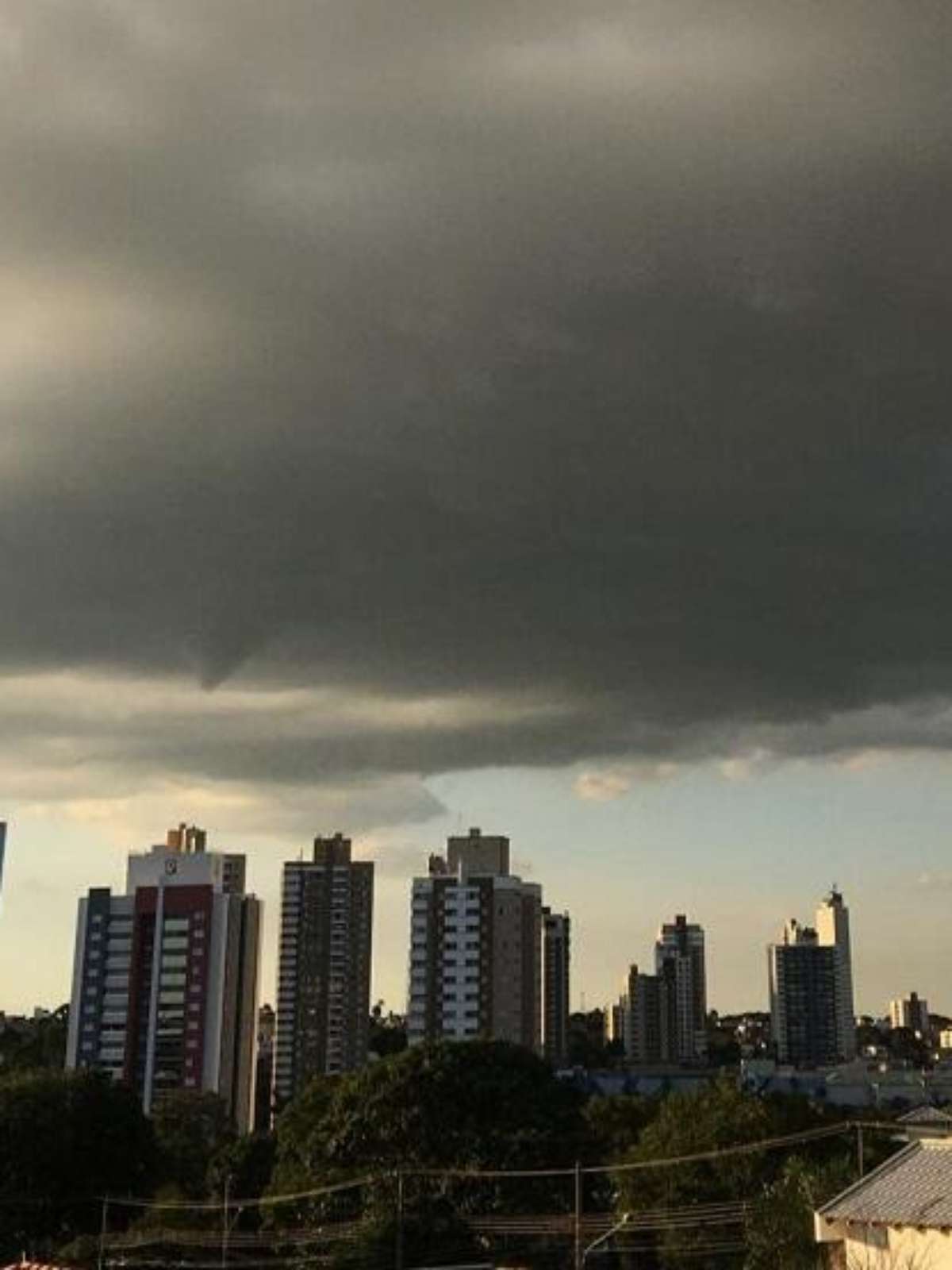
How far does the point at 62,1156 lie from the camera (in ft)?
258

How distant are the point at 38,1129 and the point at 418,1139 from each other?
68.9 feet

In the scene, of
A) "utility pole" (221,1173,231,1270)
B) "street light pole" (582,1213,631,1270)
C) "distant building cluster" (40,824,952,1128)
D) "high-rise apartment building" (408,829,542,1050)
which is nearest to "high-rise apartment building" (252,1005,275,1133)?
"distant building cluster" (40,824,952,1128)

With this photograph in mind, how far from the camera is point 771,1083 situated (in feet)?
484

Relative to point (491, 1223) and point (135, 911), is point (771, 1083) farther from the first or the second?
point (491, 1223)

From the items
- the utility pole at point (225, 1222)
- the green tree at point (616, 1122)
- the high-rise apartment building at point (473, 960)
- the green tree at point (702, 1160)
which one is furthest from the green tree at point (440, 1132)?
the high-rise apartment building at point (473, 960)

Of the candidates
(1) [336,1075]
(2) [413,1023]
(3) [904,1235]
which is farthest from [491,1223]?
(2) [413,1023]

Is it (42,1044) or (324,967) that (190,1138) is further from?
(324,967)

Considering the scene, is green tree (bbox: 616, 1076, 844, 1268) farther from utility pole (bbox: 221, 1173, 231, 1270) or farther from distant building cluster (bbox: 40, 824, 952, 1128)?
distant building cluster (bbox: 40, 824, 952, 1128)

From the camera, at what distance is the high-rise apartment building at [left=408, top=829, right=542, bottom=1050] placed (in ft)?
577

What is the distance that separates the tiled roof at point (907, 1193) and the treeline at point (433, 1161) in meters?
2.93

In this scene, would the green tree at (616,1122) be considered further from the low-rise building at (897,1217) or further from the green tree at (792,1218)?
the low-rise building at (897,1217)

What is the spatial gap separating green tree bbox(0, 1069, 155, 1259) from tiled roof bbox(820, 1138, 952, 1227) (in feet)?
140

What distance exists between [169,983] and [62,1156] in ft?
245

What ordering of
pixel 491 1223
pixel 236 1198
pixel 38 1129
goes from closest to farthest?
pixel 491 1223 → pixel 38 1129 → pixel 236 1198
